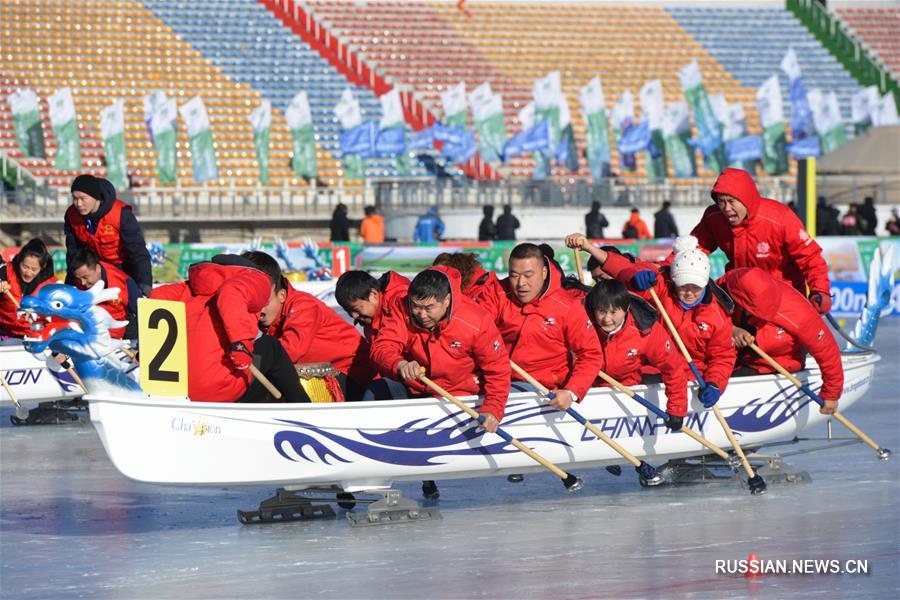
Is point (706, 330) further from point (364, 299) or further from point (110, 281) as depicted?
point (110, 281)

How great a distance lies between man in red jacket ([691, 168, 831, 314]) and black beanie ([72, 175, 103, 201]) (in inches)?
168

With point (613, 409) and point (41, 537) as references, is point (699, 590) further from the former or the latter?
point (41, 537)

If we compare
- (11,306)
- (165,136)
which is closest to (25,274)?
(11,306)

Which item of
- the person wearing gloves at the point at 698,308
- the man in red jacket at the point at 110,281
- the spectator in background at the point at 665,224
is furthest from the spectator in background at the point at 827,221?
the person wearing gloves at the point at 698,308

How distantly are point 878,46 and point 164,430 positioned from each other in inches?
1516

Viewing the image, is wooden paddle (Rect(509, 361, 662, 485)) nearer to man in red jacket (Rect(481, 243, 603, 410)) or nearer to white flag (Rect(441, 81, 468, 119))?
man in red jacket (Rect(481, 243, 603, 410))

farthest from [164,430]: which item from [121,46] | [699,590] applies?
[121,46]

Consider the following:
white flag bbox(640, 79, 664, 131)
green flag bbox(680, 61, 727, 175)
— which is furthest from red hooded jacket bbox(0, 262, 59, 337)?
green flag bbox(680, 61, 727, 175)

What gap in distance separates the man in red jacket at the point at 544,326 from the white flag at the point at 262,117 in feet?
77.6

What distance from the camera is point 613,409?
8.47 metres

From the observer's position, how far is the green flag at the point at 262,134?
3144 centimetres

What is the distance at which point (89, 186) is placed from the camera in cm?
1066

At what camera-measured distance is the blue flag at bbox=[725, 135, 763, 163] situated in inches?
1291

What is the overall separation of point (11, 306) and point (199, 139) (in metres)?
19.1
